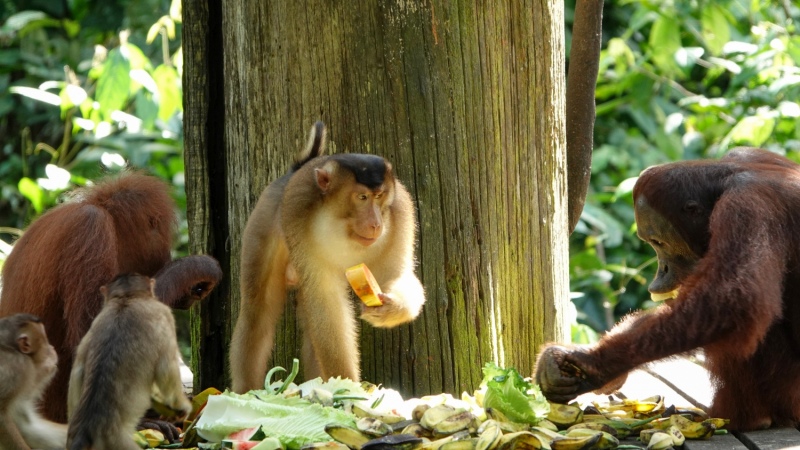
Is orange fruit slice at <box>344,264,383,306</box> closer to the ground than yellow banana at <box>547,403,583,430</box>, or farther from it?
farther from it

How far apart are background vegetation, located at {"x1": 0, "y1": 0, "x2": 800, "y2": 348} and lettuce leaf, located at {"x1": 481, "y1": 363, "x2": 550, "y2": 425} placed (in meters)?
3.17

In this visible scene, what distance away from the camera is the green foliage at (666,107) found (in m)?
6.47

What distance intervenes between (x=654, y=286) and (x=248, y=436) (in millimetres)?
1655

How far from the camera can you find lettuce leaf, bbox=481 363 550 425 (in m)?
2.77

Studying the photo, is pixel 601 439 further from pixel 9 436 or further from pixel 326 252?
pixel 9 436

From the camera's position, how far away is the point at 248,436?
2701 mm

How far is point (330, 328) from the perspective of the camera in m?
3.02

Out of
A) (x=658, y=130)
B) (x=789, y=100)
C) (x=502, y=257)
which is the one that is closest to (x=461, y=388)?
(x=502, y=257)

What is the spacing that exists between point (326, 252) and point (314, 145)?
41 centimetres

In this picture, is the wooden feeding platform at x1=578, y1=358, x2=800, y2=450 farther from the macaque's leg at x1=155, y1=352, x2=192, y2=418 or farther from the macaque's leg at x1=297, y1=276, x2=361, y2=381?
the macaque's leg at x1=155, y1=352, x2=192, y2=418

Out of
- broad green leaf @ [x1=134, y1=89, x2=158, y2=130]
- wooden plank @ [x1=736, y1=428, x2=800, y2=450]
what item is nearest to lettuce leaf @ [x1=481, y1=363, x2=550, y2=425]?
wooden plank @ [x1=736, y1=428, x2=800, y2=450]

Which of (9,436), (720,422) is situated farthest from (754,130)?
(9,436)

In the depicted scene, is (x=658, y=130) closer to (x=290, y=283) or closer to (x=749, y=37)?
(x=749, y=37)

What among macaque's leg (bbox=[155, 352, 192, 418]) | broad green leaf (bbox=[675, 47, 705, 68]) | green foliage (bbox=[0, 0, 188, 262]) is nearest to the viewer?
macaque's leg (bbox=[155, 352, 192, 418])
